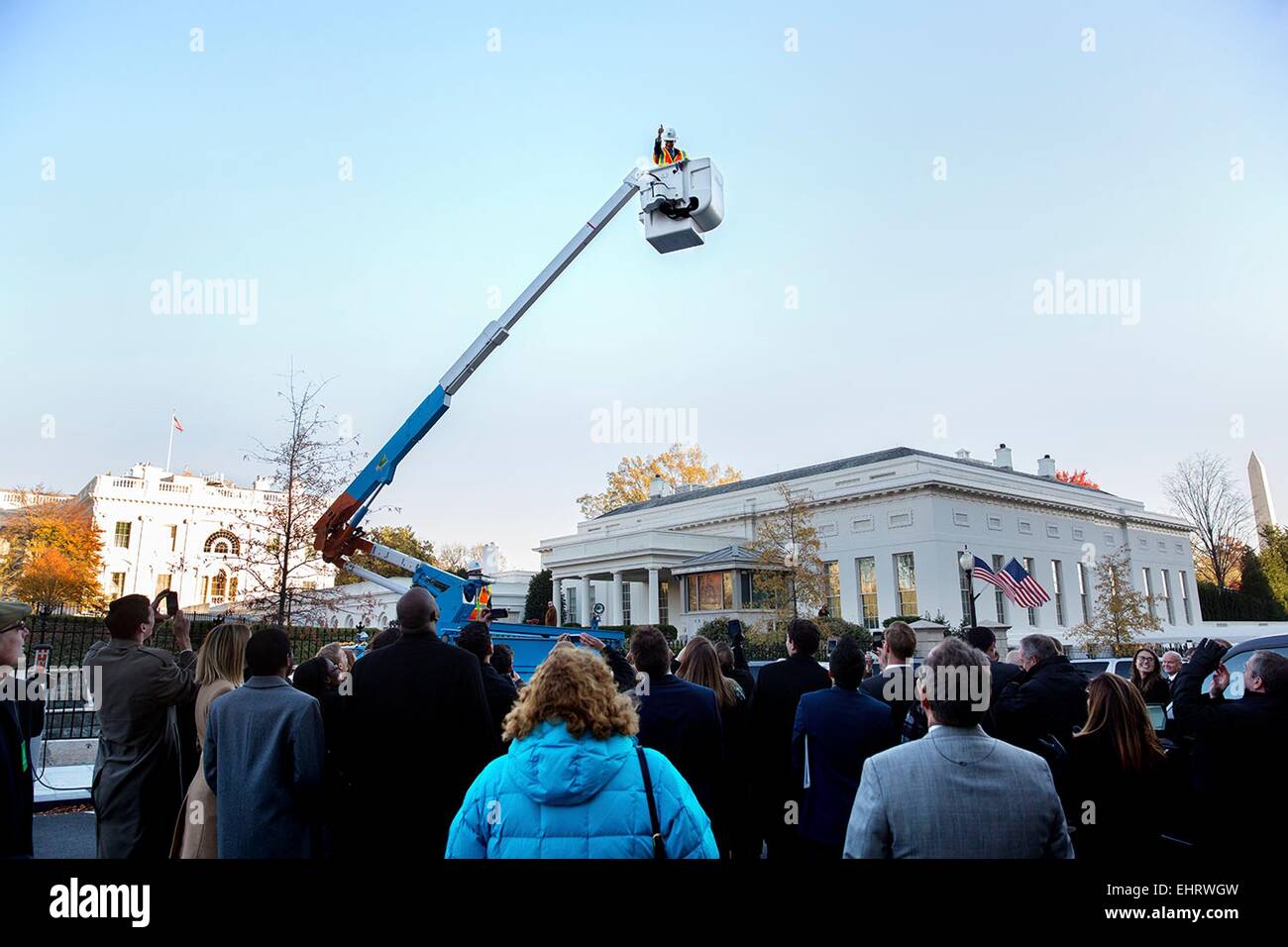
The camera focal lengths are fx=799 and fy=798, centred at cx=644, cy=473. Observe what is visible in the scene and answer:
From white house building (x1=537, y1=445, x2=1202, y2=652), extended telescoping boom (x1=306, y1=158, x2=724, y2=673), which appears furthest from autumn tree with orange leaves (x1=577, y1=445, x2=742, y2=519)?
extended telescoping boom (x1=306, y1=158, x2=724, y2=673)

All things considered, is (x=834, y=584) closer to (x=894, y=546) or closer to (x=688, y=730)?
(x=894, y=546)

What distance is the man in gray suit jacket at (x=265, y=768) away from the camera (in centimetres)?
401

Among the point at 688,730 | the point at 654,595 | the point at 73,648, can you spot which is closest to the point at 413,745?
the point at 688,730

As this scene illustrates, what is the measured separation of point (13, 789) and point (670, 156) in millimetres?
9146

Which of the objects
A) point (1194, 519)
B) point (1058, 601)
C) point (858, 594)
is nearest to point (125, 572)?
point (858, 594)

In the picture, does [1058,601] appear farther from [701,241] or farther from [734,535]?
[701,241]

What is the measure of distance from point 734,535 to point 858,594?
8.63 meters

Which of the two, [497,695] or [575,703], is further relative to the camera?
[497,695]

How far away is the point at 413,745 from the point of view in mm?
4059

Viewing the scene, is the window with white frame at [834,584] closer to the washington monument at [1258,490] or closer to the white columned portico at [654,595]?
the white columned portico at [654,595]
